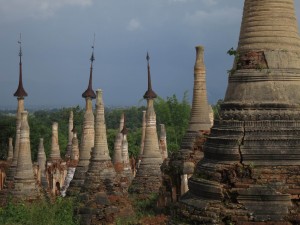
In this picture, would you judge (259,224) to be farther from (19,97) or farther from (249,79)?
(19,97)

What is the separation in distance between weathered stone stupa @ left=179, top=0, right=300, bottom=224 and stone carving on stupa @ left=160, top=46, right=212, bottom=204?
5662 millimetres

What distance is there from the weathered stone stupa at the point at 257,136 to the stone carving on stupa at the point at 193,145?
5662 millimetres

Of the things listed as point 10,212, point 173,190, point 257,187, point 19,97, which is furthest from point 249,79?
point 19,97

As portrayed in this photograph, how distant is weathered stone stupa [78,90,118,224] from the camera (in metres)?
18.0

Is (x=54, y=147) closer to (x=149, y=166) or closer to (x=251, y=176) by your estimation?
(x=149, y=166)

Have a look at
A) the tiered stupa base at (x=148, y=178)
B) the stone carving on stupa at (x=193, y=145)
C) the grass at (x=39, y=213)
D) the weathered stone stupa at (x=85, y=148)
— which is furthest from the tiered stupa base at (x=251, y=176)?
the weathered stone stupa at (x=85, y=148)

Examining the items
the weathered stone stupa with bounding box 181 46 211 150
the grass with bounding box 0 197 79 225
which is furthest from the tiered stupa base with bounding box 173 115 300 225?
the grass with bounding box 0 197 79 225

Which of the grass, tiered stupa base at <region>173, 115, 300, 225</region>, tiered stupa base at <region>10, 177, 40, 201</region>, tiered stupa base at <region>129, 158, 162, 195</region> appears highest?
tiered stupa base at <region>173, 115, 300, 225</region>

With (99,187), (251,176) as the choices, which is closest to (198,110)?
(99,187)

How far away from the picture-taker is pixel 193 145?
16219 millimetres

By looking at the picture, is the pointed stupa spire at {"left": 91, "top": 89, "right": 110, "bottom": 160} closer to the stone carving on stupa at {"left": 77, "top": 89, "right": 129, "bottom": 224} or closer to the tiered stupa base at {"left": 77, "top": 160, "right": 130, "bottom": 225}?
the stone carving on stupa at {"left": 77, "top": 89, "right": 129, "bottom": 224}

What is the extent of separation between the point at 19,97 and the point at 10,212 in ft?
24.7

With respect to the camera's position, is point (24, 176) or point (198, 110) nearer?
point (198, 110)

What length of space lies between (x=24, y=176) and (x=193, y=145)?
29.2ft
